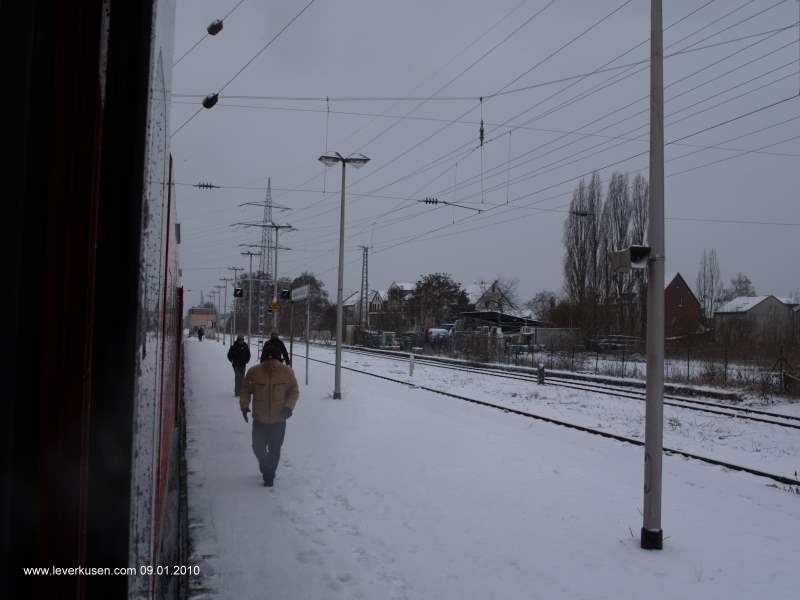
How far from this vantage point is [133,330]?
4.07 ft

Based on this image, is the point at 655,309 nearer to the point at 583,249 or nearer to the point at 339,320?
the point at 339,320

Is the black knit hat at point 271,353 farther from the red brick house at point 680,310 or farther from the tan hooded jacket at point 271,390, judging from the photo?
the red brick house at point 680,310

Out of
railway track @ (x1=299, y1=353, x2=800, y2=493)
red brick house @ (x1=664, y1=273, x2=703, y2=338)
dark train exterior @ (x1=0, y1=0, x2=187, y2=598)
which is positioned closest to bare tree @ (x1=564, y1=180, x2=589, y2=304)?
red brick house @ (x1=664, y1=273, x2=703, y2=338)

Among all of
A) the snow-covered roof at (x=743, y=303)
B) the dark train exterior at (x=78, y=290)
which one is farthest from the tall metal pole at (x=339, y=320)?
the snow-covered roof at (x=743, y=303)

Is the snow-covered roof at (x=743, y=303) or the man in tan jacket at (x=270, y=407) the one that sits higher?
the snow-covered roof at (x=743, y=303)

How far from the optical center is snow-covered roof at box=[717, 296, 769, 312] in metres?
71.3

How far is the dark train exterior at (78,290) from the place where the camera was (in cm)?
93

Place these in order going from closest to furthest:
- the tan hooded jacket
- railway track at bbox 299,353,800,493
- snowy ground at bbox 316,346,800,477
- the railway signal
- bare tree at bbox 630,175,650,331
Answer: the railway signal, the tan hooded jacket, railway track at bbox 299,353,800,493, snowy ground at bbox 316,346,800,477, bare tree at bbox 630,175,650,331

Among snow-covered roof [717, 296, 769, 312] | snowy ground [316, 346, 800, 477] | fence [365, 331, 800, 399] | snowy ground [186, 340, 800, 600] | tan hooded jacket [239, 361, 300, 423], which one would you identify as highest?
snow-covered roof [717, 296, 769, 312]

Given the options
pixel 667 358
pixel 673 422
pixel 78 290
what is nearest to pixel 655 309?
pixel 78 290

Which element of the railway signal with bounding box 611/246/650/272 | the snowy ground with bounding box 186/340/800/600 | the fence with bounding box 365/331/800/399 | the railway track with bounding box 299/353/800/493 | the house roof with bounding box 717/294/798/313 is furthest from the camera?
the house roof with bounding box 717/294/798/313

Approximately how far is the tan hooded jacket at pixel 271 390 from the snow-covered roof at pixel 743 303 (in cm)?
7229

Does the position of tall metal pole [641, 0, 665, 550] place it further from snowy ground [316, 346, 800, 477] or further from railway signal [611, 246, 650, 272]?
snowy ground [316, 346, 800, 477]

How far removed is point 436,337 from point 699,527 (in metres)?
44.7
